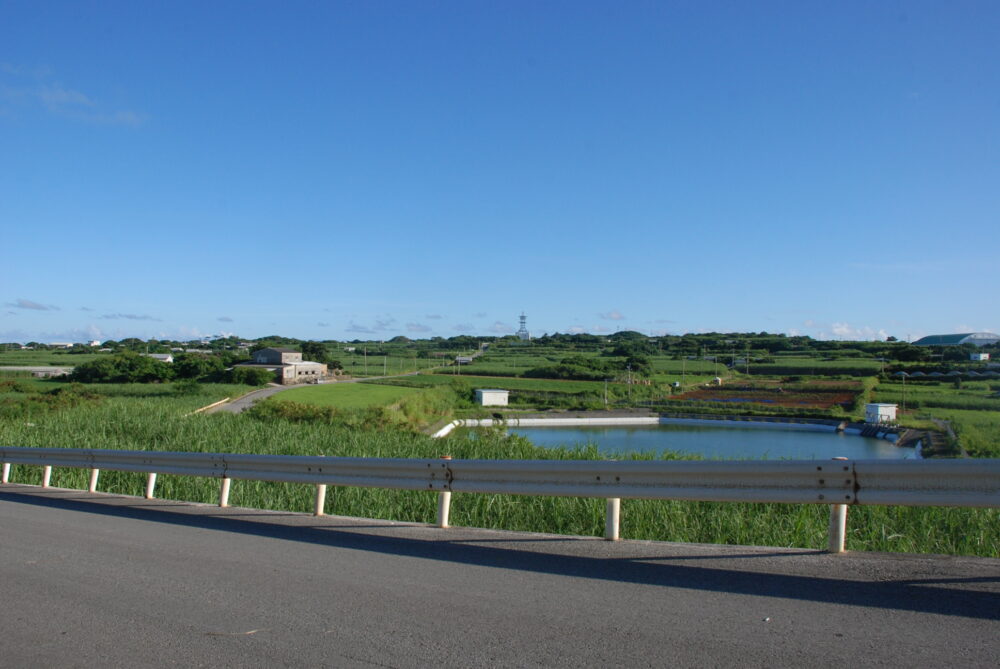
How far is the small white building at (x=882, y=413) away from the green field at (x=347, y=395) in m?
36.4

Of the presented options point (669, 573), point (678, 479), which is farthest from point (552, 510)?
point (669, 573)

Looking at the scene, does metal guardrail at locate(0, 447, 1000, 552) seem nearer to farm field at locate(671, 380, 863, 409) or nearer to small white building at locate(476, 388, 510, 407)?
farm field at locate(671, 380, 863, 409)

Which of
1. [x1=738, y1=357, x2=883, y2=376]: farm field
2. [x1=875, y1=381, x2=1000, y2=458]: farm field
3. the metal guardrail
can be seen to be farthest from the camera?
[x1=738, y1=357, x2=883, y2=376]: farm field

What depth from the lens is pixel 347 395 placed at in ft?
237

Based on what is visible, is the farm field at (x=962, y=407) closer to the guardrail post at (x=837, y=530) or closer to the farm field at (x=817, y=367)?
the farm field at (x=817, y=367)

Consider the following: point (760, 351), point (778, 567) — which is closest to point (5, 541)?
point (778, 567)

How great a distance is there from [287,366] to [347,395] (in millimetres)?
Answer: 20513

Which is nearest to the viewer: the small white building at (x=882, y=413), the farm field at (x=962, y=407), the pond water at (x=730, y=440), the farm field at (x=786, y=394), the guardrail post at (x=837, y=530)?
the guardrail post at (x=837, y=530)

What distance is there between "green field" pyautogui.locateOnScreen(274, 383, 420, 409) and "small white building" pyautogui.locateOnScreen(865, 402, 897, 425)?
119 feet

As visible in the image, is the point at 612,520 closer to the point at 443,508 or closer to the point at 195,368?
the point at 443,508

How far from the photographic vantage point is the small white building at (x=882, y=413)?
47.9 metres

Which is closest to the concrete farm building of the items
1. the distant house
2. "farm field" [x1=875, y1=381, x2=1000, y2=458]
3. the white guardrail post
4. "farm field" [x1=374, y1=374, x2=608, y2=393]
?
"farm field" [x1=875, y1=381, x2=1000, y2=458]

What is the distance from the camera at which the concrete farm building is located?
49.6 metres

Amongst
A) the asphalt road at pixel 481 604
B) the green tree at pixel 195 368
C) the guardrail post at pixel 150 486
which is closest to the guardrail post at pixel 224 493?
the guardrail post at pixel 150 486
